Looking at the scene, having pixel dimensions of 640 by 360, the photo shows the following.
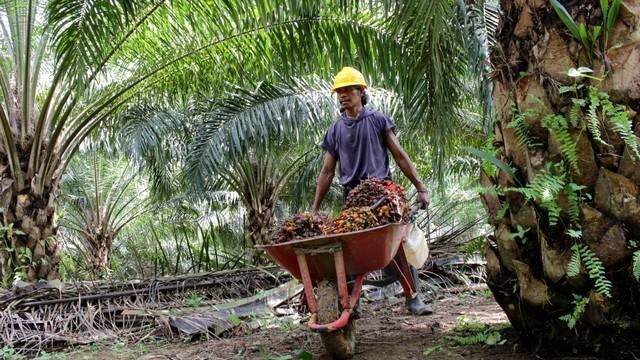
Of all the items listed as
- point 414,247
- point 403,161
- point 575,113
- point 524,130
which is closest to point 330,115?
point 403,161

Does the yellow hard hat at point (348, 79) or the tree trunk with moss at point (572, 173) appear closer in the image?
the tree trunk with moss at point (572, 173)

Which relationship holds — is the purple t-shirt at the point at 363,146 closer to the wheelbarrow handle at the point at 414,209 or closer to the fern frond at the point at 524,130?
the wheelbarrow handle at the point at 414,209

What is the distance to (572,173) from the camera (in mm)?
2053

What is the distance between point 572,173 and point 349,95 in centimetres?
166

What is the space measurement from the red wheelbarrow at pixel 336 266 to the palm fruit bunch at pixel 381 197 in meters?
0.07

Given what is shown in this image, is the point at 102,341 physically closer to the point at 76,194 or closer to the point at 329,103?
the point at 329,103

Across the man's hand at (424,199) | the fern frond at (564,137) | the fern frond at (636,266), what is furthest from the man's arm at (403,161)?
the fern frond at (636,266)

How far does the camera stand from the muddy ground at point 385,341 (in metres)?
2.62

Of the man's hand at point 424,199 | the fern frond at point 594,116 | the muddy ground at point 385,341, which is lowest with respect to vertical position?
the muddy ground at point 385,341

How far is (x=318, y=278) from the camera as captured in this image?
8.91 ft

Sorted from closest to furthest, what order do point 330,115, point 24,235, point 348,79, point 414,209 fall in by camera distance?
point 414,209 → point 348,79 → point 24,235 → point 330,115

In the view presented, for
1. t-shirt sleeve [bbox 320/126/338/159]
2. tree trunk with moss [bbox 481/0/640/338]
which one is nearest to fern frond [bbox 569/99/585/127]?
tree trunk with moss [bbox 481/0/640/338]

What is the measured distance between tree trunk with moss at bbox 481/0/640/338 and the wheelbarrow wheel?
2.68 ft

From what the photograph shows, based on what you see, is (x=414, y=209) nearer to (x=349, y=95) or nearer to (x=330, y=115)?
(x=349, y=95)
